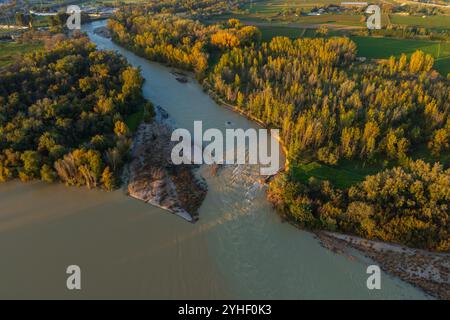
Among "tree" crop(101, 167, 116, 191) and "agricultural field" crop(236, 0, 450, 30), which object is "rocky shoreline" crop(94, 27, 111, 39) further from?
"tree" crop(101, 167, 116, 191)

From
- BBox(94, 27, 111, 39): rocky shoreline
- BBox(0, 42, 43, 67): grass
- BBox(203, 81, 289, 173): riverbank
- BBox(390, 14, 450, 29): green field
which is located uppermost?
BBox(390, 14, 450, 29): green field

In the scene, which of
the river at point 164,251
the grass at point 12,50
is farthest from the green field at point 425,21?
the grass at point 12,50

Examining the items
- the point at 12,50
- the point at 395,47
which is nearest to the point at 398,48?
the point at 395,47

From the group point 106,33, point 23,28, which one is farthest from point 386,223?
point 23,28

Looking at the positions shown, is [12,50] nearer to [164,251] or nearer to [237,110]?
[237,110]

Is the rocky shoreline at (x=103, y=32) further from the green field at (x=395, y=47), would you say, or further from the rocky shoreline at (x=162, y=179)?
the rocky shoreline at (x=162, y=179)

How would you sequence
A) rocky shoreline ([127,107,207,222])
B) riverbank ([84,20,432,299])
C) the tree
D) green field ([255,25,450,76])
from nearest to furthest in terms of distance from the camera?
riverbank ([84,20,432,299])
rocky shoreline ([127,107,207,222])
the tree
green field ([255,25,450,76])

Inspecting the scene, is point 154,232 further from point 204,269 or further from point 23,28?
point 23,28

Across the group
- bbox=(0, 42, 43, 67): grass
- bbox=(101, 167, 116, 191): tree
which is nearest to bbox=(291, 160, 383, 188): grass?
bbox=(101, 167, 116, 191): tree

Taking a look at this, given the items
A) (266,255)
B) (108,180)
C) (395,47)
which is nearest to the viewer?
(266,255)
